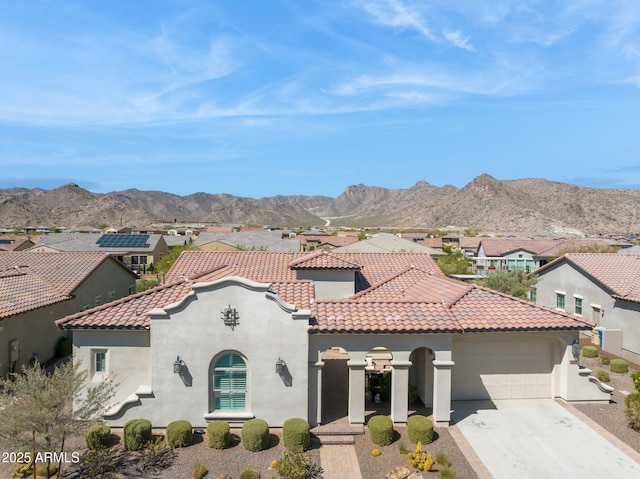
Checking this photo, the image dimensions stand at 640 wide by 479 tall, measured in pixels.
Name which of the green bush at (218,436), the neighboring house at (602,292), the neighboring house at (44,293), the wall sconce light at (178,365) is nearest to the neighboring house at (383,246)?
the neighboring house at (602,292)

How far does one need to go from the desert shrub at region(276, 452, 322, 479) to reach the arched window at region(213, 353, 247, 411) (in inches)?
105

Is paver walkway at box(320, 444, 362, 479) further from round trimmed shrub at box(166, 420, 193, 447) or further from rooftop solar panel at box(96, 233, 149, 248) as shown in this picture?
rooftop solar panel at box(96, 233, 149, 248)

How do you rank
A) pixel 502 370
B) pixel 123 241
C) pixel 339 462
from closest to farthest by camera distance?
1. pixel 339 462
2. pixel 502 370
3. pixel 123 241

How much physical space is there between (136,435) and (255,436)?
3564 mm

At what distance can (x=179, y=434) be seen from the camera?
44.3 ft

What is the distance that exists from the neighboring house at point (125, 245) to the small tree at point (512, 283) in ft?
160

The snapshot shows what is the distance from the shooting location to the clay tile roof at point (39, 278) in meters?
20.5

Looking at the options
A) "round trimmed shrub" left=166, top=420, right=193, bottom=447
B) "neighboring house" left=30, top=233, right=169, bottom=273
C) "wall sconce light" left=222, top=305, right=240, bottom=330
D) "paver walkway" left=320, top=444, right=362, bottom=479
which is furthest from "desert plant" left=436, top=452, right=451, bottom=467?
"neighboring house" left=30, top=233, right=169, bottom=273

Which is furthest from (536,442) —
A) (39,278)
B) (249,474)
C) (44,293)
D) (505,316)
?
(39,278)

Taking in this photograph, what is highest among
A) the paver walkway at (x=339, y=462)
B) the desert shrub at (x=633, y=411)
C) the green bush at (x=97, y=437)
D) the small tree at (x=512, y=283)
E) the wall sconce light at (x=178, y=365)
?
the small tree at (x=512, y=283)

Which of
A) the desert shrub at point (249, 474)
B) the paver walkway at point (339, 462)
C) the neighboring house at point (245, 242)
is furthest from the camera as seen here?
the neighboring house at point (245, 242)

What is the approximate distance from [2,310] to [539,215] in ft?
571

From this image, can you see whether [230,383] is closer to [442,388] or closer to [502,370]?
[442,388]

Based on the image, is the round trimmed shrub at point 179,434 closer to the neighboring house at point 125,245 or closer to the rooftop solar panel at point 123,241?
the neighboring house at point 125,245
